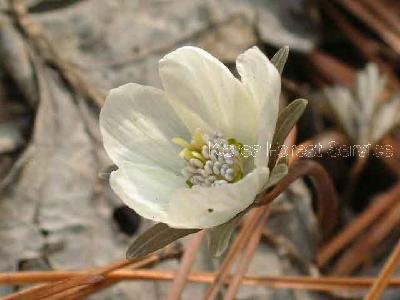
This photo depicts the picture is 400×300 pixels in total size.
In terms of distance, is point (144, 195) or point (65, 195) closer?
point (144, 195)

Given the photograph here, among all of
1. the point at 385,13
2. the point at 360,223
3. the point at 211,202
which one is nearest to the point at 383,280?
the point at 360,223

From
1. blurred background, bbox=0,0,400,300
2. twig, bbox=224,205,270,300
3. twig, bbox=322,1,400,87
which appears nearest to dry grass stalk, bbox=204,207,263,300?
twig, bbox=224,205,270,300

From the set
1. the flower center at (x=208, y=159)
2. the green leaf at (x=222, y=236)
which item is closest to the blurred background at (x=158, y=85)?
the flower center at (x=208, y=159)

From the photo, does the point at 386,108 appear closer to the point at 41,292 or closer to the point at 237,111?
the point at 237,111

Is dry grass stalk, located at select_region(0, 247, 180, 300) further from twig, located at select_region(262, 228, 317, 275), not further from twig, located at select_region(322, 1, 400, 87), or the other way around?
twig, located at select_region(322, 1, 400, 87)

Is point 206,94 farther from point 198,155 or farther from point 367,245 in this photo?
point 367,245

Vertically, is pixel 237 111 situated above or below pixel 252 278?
above

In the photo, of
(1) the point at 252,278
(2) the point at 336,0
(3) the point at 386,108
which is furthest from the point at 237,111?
(2) the point at 336,0
